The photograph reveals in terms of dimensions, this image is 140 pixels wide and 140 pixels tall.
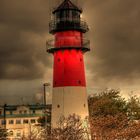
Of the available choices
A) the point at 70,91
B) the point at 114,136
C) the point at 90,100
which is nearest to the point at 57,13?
the point at 70,91

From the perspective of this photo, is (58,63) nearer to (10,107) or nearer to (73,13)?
(73,13)

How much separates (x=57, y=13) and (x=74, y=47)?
3920mm

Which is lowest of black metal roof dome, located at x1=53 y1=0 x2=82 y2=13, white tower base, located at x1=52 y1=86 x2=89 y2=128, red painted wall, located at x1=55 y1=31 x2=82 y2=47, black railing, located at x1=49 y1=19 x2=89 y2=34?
white tower base, located at x1=52 y1=86 x2=89 y2=128

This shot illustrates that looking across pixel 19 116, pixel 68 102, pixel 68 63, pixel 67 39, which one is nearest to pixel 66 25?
pixel 67 39

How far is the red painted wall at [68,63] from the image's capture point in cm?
4662

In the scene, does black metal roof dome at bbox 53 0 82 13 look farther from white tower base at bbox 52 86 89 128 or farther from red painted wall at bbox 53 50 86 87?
white tower base at bbox 52 86 89 128

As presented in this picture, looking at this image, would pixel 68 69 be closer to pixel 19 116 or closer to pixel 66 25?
pixel 66 25

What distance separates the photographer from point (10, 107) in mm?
115688

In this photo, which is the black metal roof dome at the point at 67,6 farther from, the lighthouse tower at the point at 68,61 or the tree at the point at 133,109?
the tree at the point at 133,109

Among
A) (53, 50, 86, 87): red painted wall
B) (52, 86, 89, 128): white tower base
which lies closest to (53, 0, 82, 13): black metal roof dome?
(53, 50, 86, 87): red painted wall

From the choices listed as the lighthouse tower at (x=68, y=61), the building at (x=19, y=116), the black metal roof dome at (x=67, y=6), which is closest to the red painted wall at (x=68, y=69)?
the lighthouse tower at (x=68, y=61)

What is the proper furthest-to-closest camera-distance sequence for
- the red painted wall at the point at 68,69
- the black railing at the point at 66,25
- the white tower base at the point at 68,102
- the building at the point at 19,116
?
the building at the point at 19,116, the black railing at the point at 66,25, the red painted wall at the point at 68,69, the white tower base at the point at 68,102

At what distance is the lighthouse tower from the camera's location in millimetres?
46469

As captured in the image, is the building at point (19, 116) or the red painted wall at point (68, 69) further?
the building at point (19, 116)
